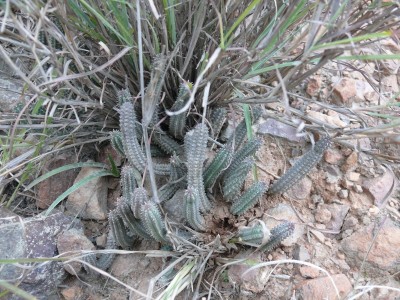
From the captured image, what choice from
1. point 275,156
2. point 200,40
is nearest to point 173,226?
point 275,156

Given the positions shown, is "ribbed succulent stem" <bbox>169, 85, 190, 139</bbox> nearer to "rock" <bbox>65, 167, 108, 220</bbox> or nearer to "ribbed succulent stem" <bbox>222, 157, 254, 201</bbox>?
"ribbed succulent stem" <bbox>222, 157, 254, 201</bbox>

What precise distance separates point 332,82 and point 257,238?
75 centimetres

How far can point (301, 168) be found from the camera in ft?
4.62

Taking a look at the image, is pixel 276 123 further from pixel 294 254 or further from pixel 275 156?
pixel 294 254

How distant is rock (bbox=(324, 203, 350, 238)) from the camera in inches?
58.9

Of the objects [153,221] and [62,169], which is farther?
[62,169]

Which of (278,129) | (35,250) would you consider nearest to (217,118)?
(278,129)

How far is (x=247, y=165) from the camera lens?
1.37 m

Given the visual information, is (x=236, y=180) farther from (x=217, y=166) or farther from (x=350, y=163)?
(x=350, y=163)

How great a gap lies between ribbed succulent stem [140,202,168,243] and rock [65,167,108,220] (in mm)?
331

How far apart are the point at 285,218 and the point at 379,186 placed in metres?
0.33

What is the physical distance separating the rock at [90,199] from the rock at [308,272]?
2.21 ft

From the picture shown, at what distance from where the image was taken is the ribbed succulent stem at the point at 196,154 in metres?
1.31

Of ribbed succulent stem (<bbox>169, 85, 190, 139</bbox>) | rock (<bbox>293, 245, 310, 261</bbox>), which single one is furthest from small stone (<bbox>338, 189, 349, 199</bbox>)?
ribbed succulent stem (<bbox>169, 85, 190, 139</bbox>)
